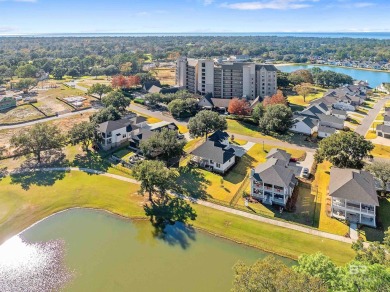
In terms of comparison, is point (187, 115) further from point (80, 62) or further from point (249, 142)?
point (80, 62)

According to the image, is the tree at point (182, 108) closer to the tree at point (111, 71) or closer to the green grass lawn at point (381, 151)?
the green grass lawn at point (381, 151)

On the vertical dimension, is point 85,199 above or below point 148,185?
below

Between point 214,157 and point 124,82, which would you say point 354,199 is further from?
point 124,82

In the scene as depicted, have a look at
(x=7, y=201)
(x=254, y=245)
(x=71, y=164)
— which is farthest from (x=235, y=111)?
(x=7, y=201)

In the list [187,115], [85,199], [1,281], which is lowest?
[1,281]

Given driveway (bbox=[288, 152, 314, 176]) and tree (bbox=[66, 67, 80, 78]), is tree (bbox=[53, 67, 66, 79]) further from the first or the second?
driveway (bbox=[288, 152, 314, 176])
